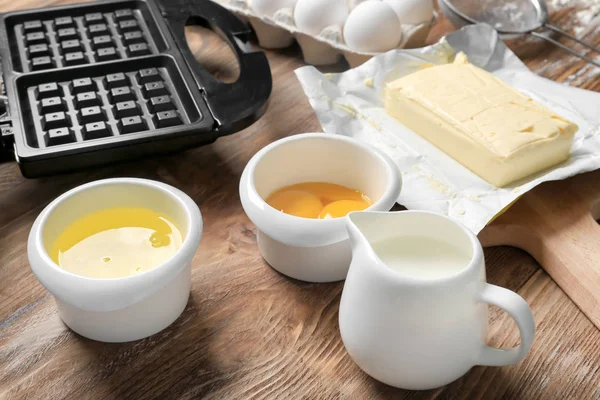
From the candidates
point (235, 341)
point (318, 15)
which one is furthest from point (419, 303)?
point (318, 15)

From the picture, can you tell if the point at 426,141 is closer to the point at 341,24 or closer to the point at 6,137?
the point at 341,24

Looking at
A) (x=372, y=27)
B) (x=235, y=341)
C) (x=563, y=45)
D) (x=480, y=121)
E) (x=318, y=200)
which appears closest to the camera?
(x=235, y=341)

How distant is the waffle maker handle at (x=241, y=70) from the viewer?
2.89 feet

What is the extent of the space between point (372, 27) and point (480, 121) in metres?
0.27

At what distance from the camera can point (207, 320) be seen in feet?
2.33

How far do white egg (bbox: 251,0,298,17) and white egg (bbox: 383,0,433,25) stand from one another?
0.58 ft

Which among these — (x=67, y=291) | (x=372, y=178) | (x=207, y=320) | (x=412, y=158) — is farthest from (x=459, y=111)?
(x=67, y=291)

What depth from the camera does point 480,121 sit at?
0.93m

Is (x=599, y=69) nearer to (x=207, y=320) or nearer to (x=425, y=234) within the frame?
(x=425, y=234)

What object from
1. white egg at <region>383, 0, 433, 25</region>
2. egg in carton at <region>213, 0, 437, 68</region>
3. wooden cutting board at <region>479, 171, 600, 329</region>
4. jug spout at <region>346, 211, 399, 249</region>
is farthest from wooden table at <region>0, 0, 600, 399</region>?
white egg at <region>383, 0, 433, 25</region>

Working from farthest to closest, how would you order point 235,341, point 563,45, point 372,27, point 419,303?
point 563,45, point 372,27, point 235,341, point 419,303

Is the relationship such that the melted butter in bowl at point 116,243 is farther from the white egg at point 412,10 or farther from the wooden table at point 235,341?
the white egg at point 412,10

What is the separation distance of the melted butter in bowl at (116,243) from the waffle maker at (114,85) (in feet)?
0.45

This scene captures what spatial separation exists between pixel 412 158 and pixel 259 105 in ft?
0.81
